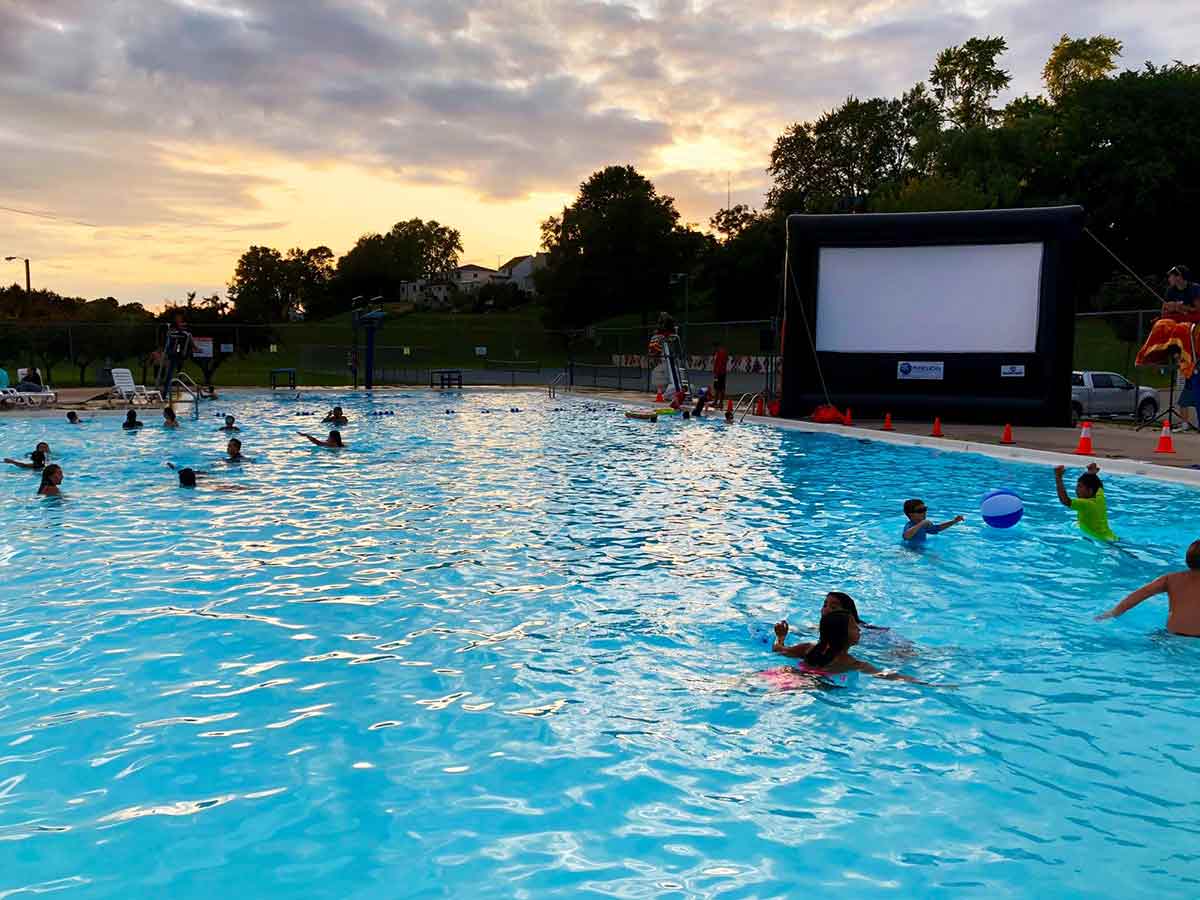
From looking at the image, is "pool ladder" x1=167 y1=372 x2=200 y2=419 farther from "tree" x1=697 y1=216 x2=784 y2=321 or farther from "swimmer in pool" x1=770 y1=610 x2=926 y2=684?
"tree" x1=697 y1=216 x2=784 y2=321

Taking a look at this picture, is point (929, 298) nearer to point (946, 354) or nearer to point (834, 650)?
point (946, 354)

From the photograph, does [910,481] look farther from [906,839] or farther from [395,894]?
[395,894]

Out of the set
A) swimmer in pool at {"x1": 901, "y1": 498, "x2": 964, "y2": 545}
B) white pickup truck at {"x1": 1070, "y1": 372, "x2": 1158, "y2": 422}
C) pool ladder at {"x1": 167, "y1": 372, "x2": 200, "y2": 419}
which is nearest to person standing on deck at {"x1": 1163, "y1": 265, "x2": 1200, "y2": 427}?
swimmer in pool at {"x1": 901, "y1": 498, "x2": 964, "y2": 545}

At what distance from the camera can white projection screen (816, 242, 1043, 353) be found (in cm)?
2486

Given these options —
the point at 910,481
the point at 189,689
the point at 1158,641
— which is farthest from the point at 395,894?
the point at 910,481

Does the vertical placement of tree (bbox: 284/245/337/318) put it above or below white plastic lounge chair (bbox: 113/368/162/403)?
above

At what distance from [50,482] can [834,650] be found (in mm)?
12205

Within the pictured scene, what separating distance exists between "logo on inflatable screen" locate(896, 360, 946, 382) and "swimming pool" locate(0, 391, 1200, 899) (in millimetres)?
12845

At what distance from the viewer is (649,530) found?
11977mm

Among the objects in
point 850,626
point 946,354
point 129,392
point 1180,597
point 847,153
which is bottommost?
point 850,626

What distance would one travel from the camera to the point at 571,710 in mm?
6168

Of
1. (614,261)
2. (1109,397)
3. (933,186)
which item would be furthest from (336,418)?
(614,261)

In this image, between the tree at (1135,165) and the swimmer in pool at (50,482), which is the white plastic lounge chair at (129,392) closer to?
the swimmer in pool at (50,482)

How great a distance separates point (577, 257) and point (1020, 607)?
290ft
